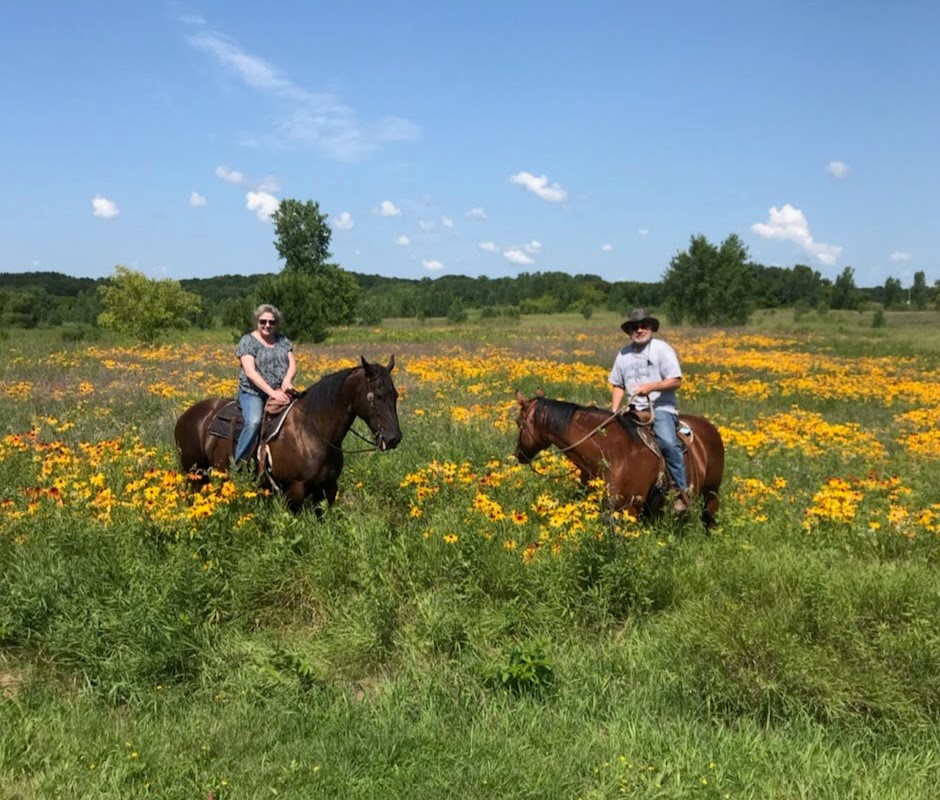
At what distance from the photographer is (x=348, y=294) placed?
228 feet

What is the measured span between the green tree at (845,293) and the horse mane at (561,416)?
116 metres

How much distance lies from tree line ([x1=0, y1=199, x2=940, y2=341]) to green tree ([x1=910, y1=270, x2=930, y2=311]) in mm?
218

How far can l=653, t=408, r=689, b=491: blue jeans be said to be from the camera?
6.17 meters

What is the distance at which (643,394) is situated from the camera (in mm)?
6375

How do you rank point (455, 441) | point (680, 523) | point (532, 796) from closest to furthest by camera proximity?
1. point (532, 796)
2. point (680, 523)
3. point (455, 441)

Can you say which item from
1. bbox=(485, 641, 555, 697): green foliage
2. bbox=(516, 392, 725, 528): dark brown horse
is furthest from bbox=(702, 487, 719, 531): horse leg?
bbox=(485, 641, 555, 697): green foliage

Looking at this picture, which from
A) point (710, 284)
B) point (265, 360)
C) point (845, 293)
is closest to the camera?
point (265, 360)

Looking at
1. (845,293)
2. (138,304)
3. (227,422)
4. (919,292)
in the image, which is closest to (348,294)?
(138,304)

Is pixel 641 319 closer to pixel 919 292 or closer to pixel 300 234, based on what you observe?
pixel 300 234

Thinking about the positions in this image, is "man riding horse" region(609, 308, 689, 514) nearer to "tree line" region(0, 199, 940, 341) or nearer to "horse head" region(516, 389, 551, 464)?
"horse head" region(516, 389, 551, 464)

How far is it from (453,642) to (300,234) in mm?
69642

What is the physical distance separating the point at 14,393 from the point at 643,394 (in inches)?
517

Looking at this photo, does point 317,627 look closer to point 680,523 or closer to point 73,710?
point 73,710

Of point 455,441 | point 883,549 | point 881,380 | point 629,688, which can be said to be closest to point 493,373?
point 455,441
